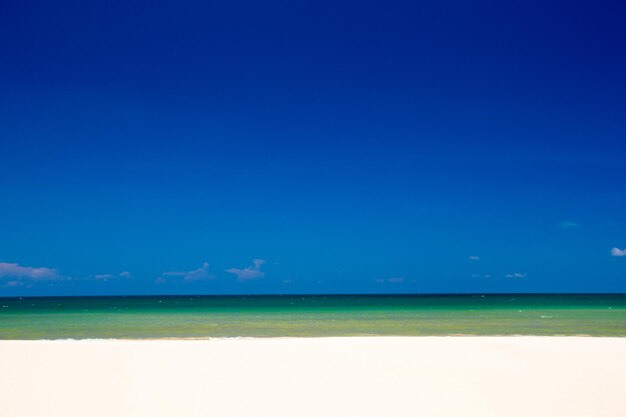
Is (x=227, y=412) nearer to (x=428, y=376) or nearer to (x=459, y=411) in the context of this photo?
(x=459, y=411)

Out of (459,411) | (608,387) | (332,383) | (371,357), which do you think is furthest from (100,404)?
(608,387)

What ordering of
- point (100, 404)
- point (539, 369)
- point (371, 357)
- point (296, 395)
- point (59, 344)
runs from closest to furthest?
point (100, 404) → point (296, 395) → point (539, 369) → point (371, 357) → point (59, 344)

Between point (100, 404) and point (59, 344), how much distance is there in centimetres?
952

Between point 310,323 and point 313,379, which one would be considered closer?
point 313,379

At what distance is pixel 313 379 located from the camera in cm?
1113

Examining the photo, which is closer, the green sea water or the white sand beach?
the white sand beach

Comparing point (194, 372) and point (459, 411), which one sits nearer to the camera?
point (459, 411)

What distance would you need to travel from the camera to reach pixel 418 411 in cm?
844

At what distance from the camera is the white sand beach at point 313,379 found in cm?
867

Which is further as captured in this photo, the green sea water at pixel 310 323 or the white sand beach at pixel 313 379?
the green sea water at pixel 310 323

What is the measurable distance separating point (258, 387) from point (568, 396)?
17.3ft

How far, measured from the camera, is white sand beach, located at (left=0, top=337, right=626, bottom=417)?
8672 millimetres

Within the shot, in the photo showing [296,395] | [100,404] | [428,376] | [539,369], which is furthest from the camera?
[539,369]

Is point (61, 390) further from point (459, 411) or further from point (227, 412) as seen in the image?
point (459, 411)
